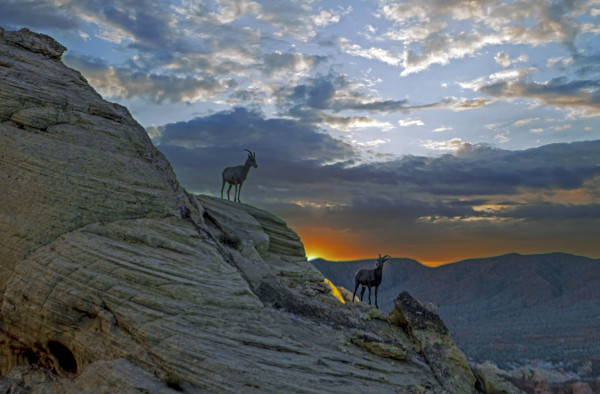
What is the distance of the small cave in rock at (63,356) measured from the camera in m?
15.7

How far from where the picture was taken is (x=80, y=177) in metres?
17.2

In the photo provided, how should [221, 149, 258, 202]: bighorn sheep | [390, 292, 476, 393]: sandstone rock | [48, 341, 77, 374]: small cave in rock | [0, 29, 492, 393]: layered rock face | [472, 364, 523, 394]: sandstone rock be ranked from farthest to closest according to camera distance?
[221, 149, 258, 202]: bighorn sheep
[472, 364, 523, 394]: sandstone rock
[390, 292, 476, 393]: sandstone rock
[48, 341, 77, 374]: small cave in rock
[0, 29, 492, 393]: layered rock face

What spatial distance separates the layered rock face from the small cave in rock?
4cm

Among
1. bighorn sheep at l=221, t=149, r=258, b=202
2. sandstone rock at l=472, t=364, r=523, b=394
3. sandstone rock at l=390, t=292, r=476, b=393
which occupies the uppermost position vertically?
bighorn sheep at l=221, t=149, r=258, b=202

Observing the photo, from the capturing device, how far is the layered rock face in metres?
13.4

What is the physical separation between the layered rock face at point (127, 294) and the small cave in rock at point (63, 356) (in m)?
0.04

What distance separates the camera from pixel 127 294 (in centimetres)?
1445

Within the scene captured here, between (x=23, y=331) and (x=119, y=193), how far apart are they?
5.86 metres

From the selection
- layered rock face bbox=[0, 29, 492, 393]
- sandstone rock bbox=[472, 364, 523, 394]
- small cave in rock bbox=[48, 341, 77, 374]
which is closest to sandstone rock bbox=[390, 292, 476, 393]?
layered rock face bbox=[0, 29, 492, 393]

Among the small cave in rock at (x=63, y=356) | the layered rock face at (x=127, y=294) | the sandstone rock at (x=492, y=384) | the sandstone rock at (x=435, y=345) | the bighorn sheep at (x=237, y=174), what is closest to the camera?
the layered rock face at (x=127, y=294)

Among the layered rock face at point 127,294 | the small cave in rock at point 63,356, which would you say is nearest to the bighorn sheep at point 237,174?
the layered rock face at point 127,294

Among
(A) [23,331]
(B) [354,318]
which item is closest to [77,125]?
(A) [23,331]

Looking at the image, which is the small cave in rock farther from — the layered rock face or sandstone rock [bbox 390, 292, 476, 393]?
sandstone rock [bbox 390, 292, 476, 393]

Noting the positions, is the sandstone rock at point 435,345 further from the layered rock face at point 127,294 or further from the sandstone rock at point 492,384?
the sandstone rock at point 492,384
